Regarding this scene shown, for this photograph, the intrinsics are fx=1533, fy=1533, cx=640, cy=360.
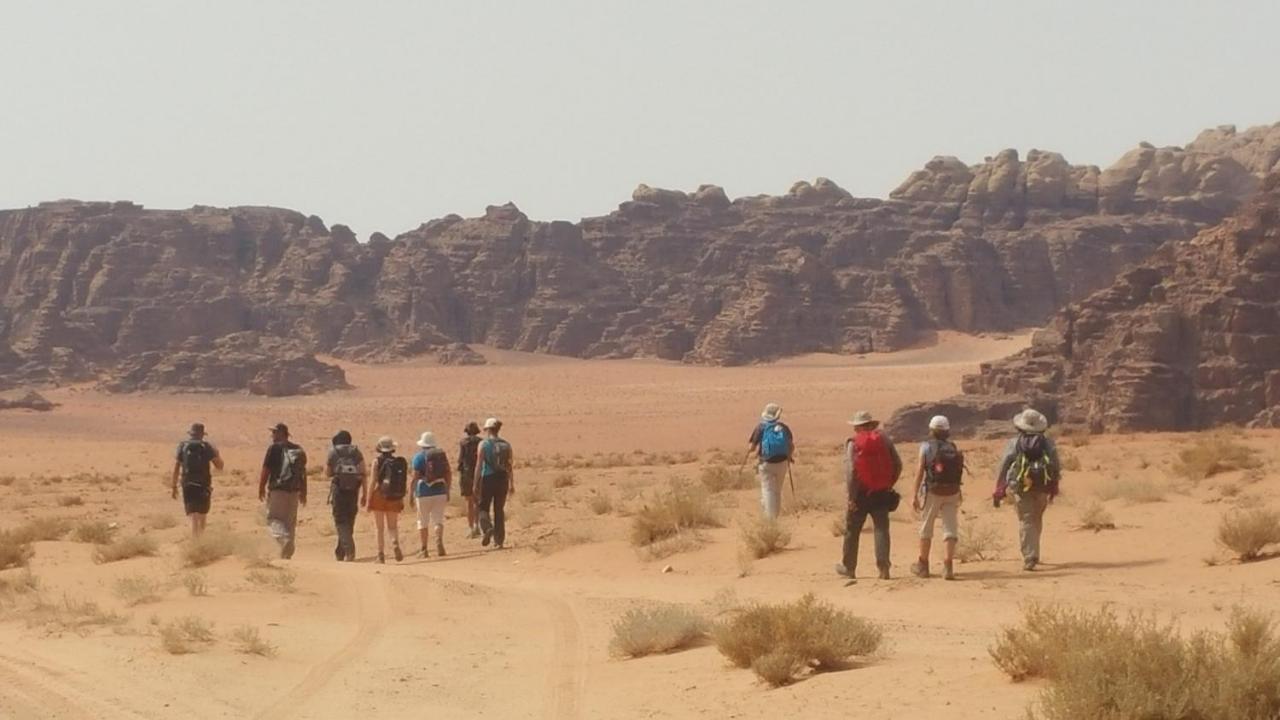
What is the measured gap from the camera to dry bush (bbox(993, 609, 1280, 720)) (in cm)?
636

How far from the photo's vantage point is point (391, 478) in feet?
56.8

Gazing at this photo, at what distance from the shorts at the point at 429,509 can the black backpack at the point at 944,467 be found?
6.74m

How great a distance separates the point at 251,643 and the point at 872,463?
5.41m

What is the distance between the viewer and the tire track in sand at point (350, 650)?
8.96 m

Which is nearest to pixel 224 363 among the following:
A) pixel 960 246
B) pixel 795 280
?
pixel 795 280

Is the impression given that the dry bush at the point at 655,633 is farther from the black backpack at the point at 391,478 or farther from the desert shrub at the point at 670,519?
the black backpack at the point at 391,478

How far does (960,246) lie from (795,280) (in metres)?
12.2

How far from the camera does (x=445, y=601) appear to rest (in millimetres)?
12969

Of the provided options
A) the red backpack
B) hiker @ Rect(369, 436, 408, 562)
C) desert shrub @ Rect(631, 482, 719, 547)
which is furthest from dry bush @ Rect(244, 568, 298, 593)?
the red backpack

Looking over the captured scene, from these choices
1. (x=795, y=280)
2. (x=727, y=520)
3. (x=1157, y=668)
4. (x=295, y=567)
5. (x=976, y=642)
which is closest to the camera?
(x=1157, y=668)

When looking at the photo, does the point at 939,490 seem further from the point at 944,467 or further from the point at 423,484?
the point at 423,484

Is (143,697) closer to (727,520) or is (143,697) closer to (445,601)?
(445,601)

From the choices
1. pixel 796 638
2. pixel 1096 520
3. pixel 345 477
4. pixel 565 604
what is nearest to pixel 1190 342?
pixel 1096 520

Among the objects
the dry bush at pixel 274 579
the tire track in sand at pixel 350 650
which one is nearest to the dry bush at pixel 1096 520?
the tire track in sand at pixel 350 650
